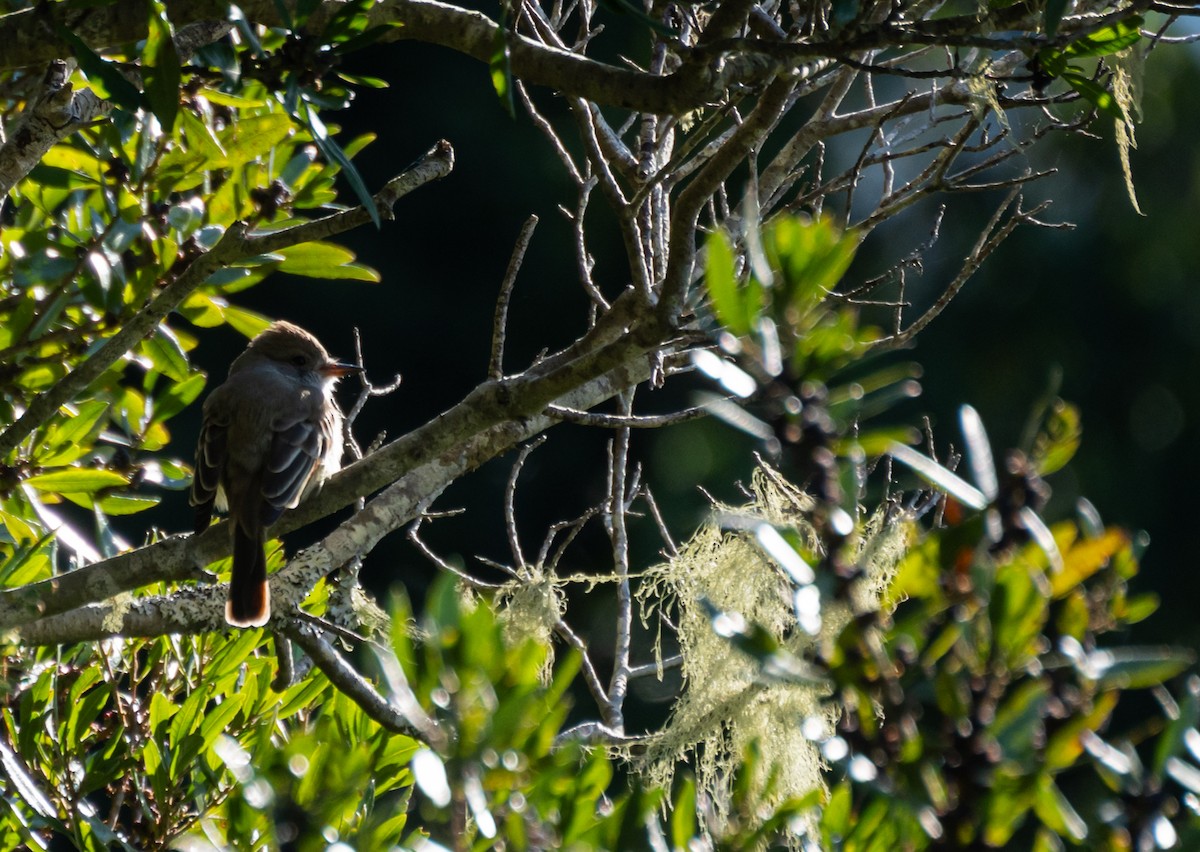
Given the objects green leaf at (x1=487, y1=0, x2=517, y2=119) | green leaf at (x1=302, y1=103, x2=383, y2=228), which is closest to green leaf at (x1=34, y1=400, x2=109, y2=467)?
green leaf at (x1=302, y1=103, x2=383, y2=228)

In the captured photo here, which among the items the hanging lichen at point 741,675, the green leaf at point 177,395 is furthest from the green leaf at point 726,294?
the green leaf at point 177,395

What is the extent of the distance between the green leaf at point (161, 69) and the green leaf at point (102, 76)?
0.12 feet

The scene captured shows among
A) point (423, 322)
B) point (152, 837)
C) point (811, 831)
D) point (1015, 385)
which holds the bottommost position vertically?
point (1015, 385)

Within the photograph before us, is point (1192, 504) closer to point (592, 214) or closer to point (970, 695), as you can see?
point (592, 214)

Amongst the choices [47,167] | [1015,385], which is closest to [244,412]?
[47,167]

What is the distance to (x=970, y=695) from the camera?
977mm

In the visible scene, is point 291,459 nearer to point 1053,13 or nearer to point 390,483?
point 390,483

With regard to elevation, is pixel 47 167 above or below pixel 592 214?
above

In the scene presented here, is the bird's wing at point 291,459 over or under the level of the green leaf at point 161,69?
under

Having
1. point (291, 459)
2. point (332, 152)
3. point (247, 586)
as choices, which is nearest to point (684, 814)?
point (332, 152)

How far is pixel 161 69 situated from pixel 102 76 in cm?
11

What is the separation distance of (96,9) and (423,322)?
8.54 meters

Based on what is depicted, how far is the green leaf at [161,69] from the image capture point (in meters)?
2.34

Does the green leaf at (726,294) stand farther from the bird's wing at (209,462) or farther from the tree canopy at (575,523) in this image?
the bird's wing at (209,462)
